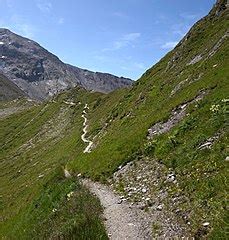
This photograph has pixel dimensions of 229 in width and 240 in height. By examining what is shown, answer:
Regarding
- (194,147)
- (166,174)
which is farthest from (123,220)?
(194,147)

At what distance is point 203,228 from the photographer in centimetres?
1469

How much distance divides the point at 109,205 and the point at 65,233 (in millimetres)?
4864

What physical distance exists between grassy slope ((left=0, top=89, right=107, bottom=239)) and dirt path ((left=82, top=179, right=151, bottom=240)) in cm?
56

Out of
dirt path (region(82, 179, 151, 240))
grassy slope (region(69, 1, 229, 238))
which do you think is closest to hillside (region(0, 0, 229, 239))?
grassy slope (region(69, 1, 229, 238))

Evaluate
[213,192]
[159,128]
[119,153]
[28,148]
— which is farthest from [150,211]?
[28,148]

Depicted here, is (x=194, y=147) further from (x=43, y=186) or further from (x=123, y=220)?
(x=43, y=186)

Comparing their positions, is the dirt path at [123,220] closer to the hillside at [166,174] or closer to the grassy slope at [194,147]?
the hillside at [166,174]

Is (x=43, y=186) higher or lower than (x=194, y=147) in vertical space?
higher

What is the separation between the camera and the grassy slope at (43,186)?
19788 millimetres

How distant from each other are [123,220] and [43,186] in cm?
2021

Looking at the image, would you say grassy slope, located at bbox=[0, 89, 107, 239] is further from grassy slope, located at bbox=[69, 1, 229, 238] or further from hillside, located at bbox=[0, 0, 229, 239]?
grassy slope, located at bbox=[69, 1, 229, 238]

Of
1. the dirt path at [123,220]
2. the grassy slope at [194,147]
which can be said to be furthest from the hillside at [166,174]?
the dirt path at [123,220]

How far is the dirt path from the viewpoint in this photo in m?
16.7

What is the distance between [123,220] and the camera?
18.9 m
